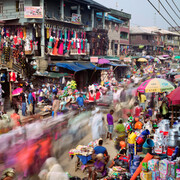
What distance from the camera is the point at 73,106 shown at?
15.7 m

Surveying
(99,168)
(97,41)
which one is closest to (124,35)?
(97,41)

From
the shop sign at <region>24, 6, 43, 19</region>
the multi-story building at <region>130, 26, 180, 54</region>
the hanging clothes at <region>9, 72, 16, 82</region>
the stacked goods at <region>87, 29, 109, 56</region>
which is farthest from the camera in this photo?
the multi-story building at <region>130, 26, 180, 54</region>

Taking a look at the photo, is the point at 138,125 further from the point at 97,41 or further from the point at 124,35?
the point at 124,35

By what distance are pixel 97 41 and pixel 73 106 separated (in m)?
15.7

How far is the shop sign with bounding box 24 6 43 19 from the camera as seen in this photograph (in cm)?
2125

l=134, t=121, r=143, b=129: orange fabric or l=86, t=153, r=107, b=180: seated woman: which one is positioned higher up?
l=134, t=121, r=143, b=129: orange fabric

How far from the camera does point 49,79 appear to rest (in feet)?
68.5

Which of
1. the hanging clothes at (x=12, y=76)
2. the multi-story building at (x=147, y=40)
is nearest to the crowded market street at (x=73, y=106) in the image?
the hanging clothes at (x=12, y=76)

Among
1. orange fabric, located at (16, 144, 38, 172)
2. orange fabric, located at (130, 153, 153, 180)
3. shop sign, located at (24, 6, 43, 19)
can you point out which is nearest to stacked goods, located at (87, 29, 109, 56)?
shop sign, located at (24, 6, 43, 19)

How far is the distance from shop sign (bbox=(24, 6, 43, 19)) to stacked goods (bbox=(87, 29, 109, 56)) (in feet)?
26.4

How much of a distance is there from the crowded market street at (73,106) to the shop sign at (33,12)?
8cm

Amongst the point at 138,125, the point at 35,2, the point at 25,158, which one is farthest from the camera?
the point at 35,2

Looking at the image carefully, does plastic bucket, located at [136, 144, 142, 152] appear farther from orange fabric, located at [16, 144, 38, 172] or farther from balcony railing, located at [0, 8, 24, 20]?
balcony railing, located at [0, 8, 24, 20]

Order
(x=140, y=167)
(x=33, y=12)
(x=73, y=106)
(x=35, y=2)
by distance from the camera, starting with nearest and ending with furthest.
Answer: (x=140, y=167), (x=73, y=106), (x=33, y=12), (x=35, y=2)
